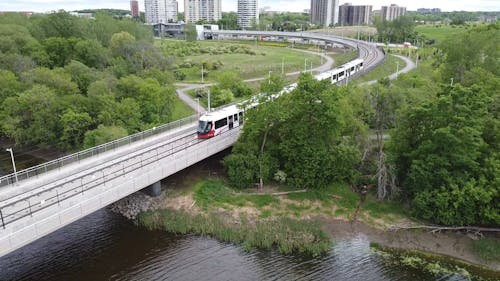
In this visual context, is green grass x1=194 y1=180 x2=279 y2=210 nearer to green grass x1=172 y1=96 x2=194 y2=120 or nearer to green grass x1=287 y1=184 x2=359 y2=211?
green grass x1=287 y1=184 x2=359 y2=211

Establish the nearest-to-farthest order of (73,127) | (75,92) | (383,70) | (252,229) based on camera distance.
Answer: (252,229) < (73,127) < (75,92) < (383,70)

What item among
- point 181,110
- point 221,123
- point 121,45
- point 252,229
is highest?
point 121,45

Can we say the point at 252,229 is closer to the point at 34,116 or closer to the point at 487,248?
the point at 487,248

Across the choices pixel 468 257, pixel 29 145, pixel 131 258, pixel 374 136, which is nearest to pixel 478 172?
pixel 468 257

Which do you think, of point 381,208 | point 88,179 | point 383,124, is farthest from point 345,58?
point 88,179

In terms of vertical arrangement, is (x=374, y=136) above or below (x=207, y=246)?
above

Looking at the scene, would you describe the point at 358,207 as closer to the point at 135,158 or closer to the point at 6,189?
the point at 135,158
